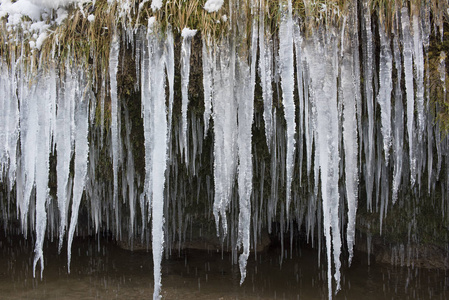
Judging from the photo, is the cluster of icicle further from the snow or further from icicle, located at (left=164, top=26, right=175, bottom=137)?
the snow

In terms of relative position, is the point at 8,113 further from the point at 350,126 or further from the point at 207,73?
the point at 350,126

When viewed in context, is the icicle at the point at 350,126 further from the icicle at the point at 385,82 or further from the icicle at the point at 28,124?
the icicle at the point at 28,124

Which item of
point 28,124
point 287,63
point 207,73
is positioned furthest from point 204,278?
point 287,63

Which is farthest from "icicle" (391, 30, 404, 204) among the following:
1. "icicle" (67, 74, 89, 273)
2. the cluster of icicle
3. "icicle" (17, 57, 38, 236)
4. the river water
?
"icicle" (17, 57, 38, 236)

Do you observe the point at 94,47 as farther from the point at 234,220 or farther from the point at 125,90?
the point at 234,220

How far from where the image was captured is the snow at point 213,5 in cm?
283

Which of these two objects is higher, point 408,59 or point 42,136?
point 408,59

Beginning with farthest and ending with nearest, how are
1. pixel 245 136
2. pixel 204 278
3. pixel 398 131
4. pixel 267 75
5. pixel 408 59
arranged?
pixel 204 278
pixel 398 131
pixel 245 136
pixel 267 75
pixel 408 59

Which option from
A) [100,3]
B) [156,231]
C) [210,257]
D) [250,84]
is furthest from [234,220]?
[100,3]

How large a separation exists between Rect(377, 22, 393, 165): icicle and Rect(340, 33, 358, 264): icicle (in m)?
0.21

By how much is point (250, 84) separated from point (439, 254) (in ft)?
15.2

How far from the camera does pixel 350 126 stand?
2.96 m

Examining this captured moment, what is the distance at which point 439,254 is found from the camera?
5.80 m

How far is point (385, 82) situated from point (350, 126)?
0.41m
